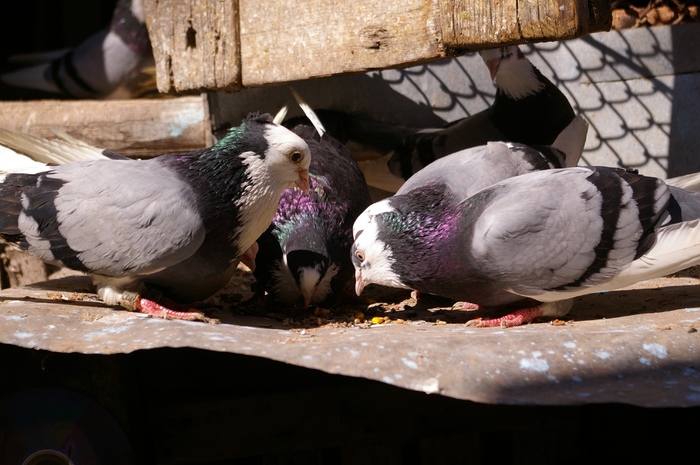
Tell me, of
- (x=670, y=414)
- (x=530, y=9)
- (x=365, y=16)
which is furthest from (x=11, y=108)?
(x=670, y=414)

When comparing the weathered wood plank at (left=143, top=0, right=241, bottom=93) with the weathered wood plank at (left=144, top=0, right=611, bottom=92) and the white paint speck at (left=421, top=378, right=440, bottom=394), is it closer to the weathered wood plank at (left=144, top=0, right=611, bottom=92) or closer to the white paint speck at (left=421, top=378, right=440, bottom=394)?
the weathered wood plank at (left=144, top=0, right=611, bottom=92)

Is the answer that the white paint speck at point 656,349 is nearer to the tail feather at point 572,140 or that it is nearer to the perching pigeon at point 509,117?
the tail feather at point 572,140

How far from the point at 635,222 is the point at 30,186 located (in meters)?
2.02

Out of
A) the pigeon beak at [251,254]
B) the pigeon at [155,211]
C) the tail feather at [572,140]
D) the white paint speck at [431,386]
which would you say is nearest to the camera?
the white paint speck at [431,386]

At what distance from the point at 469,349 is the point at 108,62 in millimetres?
3998

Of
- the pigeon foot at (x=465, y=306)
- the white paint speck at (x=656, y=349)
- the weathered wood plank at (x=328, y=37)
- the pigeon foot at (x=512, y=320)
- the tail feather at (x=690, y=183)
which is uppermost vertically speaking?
the weathered wood plank at (x=328, y=37)

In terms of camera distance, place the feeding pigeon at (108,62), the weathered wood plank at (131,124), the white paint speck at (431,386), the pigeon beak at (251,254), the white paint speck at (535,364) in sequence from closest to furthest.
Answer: the white paint speck at (431,386) → the white paint speck at (535,364) → the pigeon beak at (251,254) → the weathered wood plank at (131,124) → the feeding pigeon at (108,62)

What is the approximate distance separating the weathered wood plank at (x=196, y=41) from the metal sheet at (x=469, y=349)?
3.94 ft

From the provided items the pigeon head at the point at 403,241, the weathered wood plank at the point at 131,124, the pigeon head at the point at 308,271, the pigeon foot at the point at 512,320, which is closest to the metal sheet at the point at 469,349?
the pigeon foot at the point at 512,320

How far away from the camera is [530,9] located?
107 inches

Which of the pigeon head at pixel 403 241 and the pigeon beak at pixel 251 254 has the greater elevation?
the pigeon head at pixel 403 241

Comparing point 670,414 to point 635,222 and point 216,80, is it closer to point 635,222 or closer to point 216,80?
point 635,222

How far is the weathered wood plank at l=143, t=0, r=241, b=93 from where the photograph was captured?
327 centimetres

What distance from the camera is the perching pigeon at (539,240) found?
2.53m
